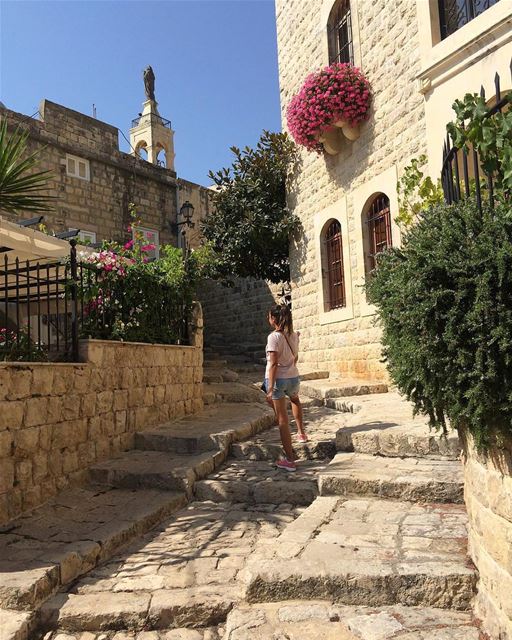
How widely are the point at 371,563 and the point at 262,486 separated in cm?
192

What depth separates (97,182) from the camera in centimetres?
1516

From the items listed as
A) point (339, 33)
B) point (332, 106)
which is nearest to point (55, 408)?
point (332, 106)

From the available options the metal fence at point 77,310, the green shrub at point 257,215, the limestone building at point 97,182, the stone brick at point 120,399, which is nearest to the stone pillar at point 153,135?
the limestone building at point 97,182

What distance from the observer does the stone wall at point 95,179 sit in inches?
546

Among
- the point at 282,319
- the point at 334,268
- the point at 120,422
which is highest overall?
the point at 334,268

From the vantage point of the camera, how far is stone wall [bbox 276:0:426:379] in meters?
7.88

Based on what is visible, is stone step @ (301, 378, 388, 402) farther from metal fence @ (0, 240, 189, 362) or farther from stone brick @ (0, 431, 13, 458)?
stone brick @ (0, 431, 13, 458)

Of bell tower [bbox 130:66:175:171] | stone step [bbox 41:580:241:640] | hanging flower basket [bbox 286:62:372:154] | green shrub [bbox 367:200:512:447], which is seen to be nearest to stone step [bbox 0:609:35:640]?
stone step [bbox 41:580:241:640]

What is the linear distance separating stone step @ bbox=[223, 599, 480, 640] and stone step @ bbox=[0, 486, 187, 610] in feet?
4.17

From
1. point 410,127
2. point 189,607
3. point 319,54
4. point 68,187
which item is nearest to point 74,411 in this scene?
point 189,607

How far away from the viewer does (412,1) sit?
7613 mm

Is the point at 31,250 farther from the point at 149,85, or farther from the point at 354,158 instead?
the point at 149,85

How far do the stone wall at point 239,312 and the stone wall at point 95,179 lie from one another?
276 centimetres

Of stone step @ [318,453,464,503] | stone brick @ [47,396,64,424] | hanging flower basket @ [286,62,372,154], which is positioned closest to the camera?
stone step @ [318,453,464,503]
